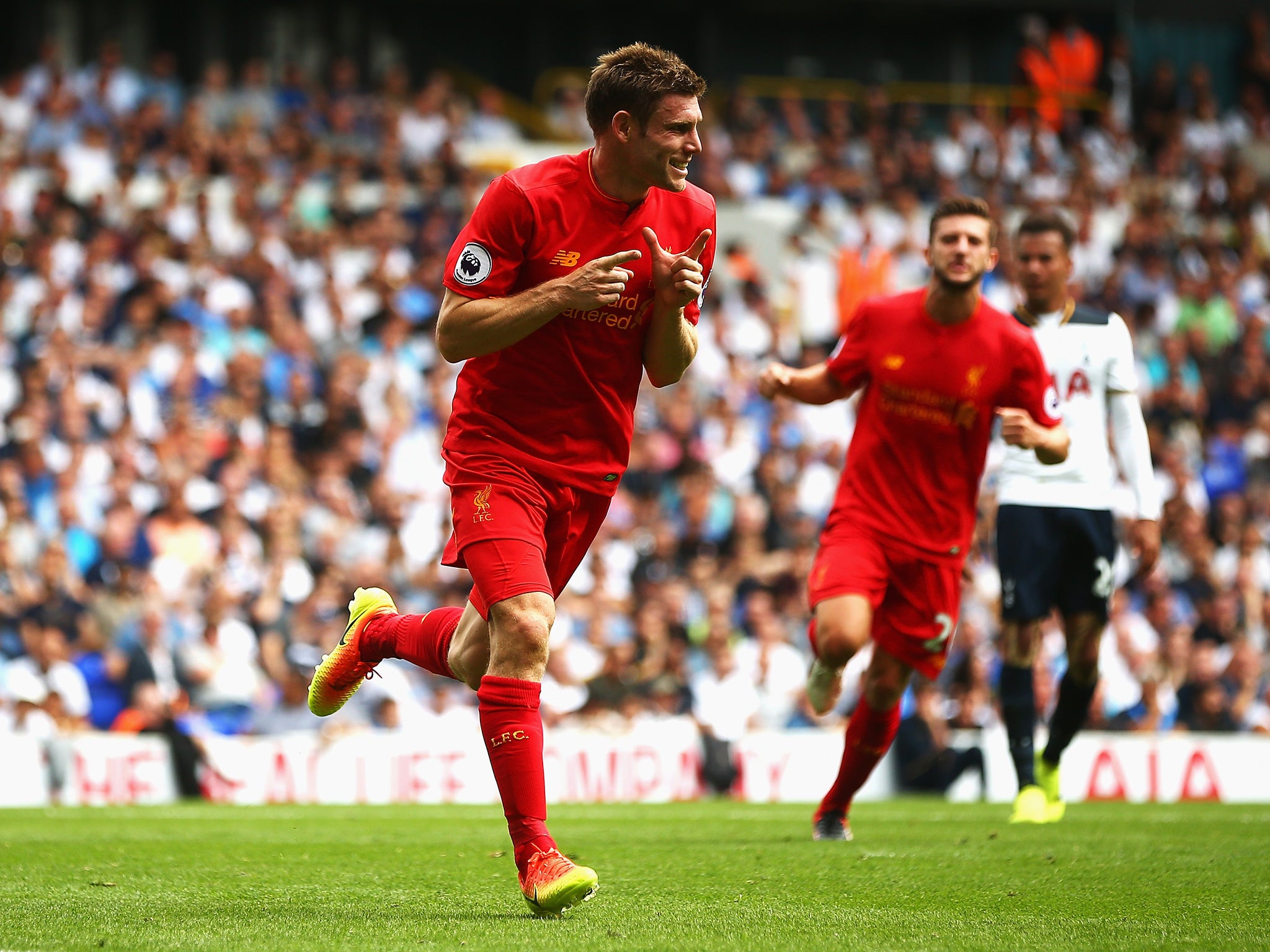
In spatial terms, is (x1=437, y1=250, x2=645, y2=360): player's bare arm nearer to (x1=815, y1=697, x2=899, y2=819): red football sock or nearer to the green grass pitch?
the green grass pitch

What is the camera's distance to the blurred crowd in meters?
13.2

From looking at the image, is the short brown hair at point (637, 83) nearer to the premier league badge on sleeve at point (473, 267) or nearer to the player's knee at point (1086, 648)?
the premier league badge on sleeve at point (473, 267)

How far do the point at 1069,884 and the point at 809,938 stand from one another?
1.63 meters

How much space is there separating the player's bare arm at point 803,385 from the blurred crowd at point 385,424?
546cm

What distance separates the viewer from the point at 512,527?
5.24 meters

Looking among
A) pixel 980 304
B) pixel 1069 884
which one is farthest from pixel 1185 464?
pixel 1069 884

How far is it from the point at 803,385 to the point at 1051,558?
1.97 m

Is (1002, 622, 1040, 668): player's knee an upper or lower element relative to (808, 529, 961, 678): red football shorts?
lower

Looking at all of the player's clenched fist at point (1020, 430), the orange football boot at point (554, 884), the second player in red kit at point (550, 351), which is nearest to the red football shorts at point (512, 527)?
the second player in red kit at point (550, 351)

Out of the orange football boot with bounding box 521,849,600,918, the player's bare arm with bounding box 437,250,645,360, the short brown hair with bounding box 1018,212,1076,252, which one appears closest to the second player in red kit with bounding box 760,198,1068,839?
the short brown hair with bounding box 1018,212,1076,252

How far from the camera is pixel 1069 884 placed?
5750 millimetres

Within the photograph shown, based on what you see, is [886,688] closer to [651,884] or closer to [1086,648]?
[1086,648]

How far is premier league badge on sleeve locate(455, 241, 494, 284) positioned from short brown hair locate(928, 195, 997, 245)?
2724mm

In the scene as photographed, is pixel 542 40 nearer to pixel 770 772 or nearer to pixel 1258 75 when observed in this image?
pixel 1258 75
